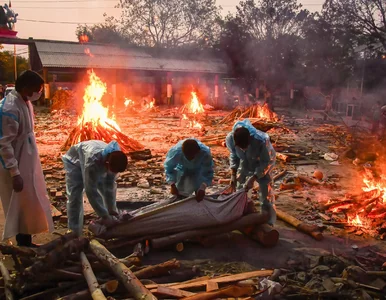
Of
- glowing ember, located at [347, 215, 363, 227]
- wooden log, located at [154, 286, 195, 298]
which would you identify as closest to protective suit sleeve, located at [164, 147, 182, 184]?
wooden log, located at [154, 286, 195, 298]

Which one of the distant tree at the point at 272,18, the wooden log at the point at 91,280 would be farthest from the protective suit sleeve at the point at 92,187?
the distant tree at the point at 272,18

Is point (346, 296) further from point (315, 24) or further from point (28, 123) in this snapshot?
point (315, 24)

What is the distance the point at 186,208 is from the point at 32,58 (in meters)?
28.5

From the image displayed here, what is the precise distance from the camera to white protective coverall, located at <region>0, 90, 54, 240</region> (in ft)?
13.5

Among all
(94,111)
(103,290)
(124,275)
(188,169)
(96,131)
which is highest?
(94,111)

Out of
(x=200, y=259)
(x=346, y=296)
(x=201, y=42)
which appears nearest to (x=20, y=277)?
(x=200, y=259)

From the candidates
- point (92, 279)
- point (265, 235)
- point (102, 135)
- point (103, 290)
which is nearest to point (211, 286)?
point (103, 290)

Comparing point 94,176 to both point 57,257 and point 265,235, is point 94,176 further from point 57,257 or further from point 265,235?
point 265,235

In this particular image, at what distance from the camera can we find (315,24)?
84.3 ft

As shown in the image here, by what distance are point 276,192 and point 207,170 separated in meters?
3.21

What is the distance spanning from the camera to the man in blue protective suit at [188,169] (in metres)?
5.12

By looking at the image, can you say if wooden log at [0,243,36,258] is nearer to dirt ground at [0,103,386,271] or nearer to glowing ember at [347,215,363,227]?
dirt ground at [0,103,386,271]

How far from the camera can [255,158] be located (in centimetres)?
550

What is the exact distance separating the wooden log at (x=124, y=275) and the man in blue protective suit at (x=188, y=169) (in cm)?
166
